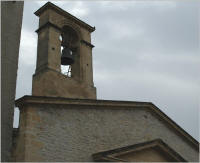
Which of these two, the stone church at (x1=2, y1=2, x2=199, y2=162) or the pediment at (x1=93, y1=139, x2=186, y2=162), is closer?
the stone church at (x1=2, y1=2, x2=199, y2=162)

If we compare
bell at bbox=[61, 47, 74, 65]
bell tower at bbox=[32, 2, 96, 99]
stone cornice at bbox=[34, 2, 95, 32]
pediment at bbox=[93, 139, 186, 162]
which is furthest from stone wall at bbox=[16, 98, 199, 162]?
stone cornice at bbox=[34, 2, 95, 32]

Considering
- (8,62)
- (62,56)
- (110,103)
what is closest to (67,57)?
(62,56)

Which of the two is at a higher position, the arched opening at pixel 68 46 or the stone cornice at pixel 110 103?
the arched opening at pixel 68 46

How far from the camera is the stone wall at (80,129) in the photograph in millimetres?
8102

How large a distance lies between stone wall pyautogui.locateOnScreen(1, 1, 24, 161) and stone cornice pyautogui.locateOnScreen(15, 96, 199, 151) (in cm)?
35

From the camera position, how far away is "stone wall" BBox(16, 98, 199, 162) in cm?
810

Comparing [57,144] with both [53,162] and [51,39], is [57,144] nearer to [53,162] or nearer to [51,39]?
[53,162]

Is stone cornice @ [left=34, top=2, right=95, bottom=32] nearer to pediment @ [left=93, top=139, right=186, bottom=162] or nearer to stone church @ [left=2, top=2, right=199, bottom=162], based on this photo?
stone church @ [left=2, top=2, right=199, bottom=162]

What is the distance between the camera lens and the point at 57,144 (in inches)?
328

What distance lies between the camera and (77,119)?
8.99 metres

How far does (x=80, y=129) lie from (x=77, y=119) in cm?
25

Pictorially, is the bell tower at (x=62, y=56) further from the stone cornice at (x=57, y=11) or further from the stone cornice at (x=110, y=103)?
the stone cornice at (x=110, y=103)

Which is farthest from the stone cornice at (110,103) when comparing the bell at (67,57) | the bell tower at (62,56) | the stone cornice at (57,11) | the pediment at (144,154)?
the stone cornice at (57,11)

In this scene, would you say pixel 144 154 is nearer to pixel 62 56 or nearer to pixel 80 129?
pixel 80 129
